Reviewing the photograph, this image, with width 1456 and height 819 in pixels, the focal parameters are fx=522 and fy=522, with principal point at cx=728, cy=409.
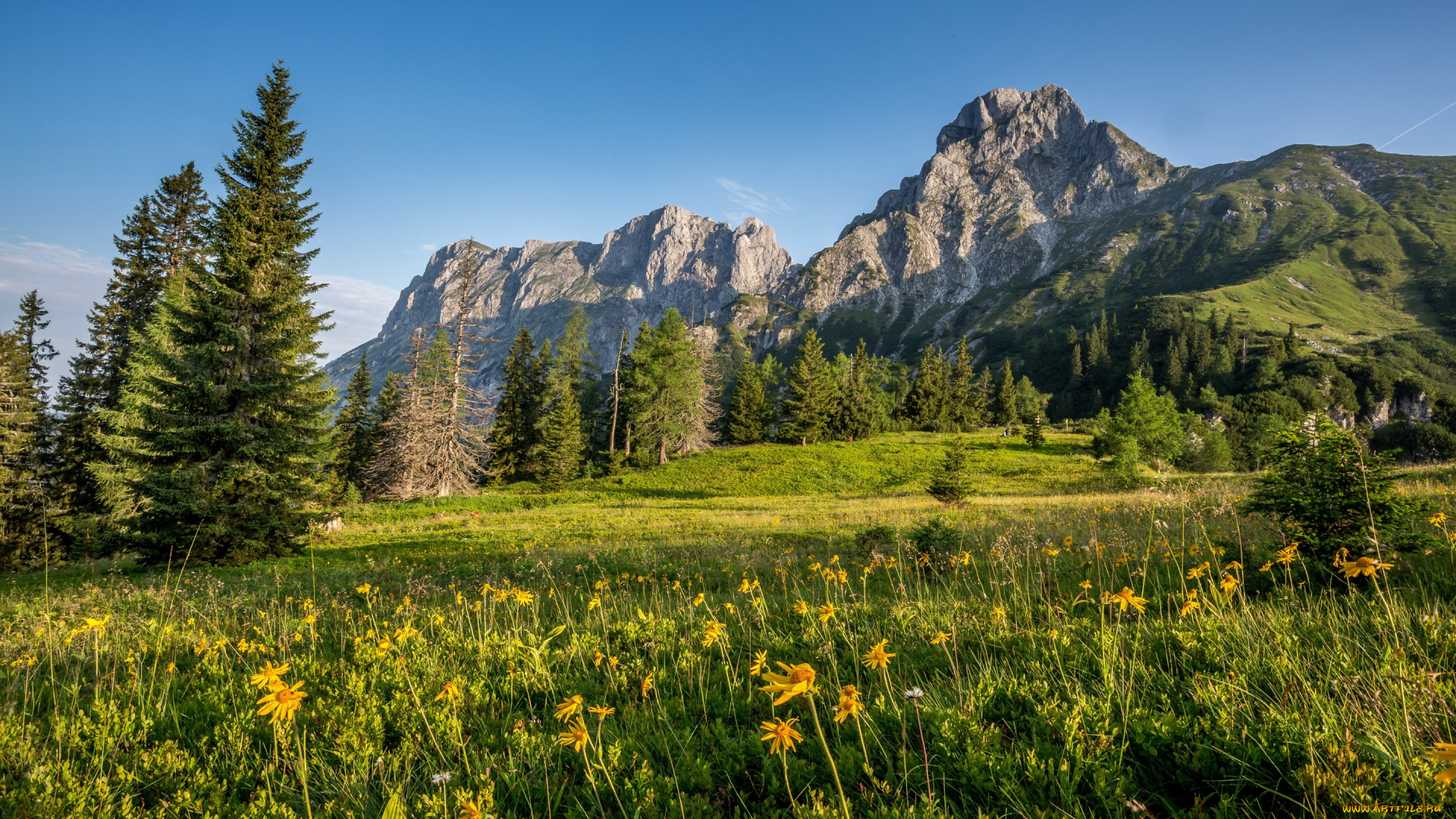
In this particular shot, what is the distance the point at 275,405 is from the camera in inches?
575

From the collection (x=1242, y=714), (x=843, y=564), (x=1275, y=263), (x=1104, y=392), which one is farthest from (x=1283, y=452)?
(x=1275, y=263)

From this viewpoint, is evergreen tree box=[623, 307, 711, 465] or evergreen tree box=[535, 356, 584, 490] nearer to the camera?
evergreen tree box=[535, 356, 584, 490]

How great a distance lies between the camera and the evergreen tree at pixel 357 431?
38375mm

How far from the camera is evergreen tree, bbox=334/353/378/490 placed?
38.4 metres

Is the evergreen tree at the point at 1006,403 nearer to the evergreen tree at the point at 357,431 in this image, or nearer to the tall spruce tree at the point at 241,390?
the evergreen tree at the point at 357,431

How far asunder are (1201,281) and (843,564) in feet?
711

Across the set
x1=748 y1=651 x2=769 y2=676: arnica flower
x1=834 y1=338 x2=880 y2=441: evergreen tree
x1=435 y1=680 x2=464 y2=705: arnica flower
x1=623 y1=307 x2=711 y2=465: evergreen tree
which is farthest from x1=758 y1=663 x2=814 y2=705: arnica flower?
x1=834 y1=338 x2=880 y2=441: evergreen tree

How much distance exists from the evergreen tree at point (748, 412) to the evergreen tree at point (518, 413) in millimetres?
18102

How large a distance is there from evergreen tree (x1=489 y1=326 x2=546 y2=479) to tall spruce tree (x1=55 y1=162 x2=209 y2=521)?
21645mm

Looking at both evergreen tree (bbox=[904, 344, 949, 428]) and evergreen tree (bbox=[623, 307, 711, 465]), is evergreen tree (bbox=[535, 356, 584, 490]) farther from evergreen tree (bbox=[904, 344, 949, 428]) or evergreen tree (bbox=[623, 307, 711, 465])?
evergreen tree (bbox=[904, 344, 949, 428])

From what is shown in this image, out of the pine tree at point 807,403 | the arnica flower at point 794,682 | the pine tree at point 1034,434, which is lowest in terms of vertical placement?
the pine tree at point 1034,434

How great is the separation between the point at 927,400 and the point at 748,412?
2228 cm

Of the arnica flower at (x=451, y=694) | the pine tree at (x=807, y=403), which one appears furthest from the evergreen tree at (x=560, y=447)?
the arnica flower at (x=451, y=694)

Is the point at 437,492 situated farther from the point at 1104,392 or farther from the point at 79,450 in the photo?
the point at 1104,392
